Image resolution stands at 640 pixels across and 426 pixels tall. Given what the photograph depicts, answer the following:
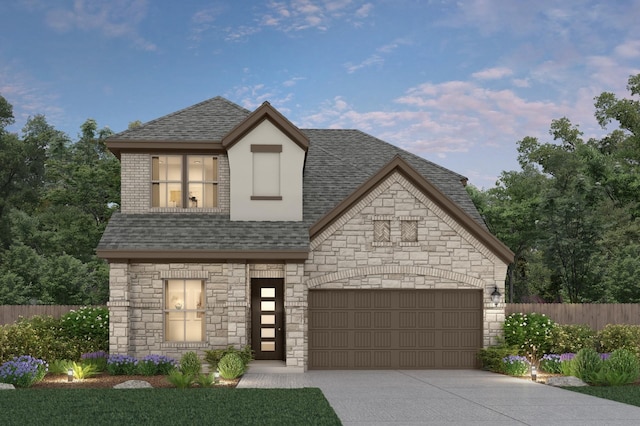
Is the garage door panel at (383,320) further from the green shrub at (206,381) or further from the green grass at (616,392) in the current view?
the green shrub at (206,381)

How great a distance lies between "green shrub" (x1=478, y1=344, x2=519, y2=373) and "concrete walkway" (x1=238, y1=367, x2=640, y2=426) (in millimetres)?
532

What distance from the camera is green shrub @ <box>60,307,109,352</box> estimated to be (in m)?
20.8

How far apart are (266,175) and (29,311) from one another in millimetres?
10278

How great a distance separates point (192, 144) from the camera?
21531mm

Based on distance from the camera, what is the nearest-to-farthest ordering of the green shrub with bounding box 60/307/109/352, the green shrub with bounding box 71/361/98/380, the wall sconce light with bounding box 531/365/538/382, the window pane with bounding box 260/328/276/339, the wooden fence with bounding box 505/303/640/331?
the green shrub with bounding box 71/361/98/380
the wall sconce light with bounding box 531/365/538/382
the green shrub with bounding box 60/307/109/352
the window pane with bounding box 260/328/276/339
the wooden fence with bounding box 505/303/640/331

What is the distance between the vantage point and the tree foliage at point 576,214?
127 ft

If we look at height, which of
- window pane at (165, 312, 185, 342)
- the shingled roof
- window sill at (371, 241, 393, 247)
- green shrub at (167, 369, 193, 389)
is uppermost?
the shingled roof

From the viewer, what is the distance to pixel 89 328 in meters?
21.0

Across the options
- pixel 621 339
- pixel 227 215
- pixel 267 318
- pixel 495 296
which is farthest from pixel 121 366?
pixel 621 339

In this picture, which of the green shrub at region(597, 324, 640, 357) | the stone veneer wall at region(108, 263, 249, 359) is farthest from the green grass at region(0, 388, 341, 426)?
the green shrub at region(597, 324, 640, 357)

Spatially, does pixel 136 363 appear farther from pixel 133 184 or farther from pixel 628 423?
pixel 628 423

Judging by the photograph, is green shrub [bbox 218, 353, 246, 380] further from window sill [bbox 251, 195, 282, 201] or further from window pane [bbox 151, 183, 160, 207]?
window pane [bbox 151, 183, 160, 207]

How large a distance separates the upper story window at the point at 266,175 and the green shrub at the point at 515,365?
842 centimetres

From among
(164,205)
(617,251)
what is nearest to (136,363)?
(164,205)
